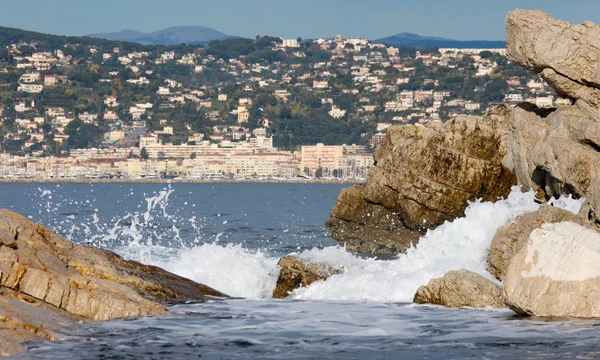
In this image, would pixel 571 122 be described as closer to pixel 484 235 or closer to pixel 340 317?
pixel 484 235

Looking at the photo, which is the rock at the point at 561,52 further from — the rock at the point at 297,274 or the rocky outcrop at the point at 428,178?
the rock at the point at 297,274

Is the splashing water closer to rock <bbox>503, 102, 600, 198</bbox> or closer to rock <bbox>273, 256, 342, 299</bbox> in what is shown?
rock <bbox>273, 256, 342, 299</bbox>

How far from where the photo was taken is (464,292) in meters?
17.3

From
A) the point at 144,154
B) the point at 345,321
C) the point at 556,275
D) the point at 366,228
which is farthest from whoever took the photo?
the point at 144,154

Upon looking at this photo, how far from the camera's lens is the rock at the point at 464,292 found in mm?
17141

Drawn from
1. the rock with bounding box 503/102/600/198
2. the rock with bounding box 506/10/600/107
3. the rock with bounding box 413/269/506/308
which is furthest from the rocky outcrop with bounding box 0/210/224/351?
the rock with bounding box 506/10/600/107

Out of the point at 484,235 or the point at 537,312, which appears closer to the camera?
the point at 537,312

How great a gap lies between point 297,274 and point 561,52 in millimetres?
8462

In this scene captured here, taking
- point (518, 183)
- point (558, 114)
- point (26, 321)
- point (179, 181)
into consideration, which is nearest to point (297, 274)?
point (26, 321)

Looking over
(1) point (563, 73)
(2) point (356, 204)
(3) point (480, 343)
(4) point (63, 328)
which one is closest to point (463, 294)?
(3) point (480, 343)

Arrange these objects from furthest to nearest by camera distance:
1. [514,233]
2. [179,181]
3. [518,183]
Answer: [179,181], [518,183], [514,233]

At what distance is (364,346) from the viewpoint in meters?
14.1

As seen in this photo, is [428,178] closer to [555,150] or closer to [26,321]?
[555,150]

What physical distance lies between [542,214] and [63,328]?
9385 mm
